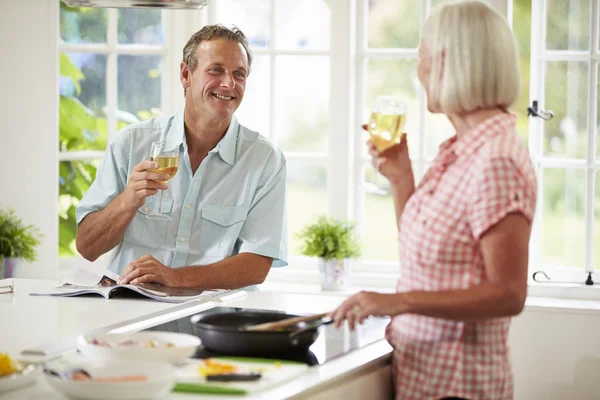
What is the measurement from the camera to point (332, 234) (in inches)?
172

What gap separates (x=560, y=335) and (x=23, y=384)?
299 centimetres

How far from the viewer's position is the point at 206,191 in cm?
318

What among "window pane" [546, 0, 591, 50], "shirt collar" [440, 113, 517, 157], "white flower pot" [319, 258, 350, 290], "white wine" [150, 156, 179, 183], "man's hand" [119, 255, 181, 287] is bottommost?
"white flower pot" [319, 258, 350, 290]

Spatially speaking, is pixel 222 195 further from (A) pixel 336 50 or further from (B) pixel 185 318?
(A) pixel 336 50

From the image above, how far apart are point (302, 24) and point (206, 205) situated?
178cm

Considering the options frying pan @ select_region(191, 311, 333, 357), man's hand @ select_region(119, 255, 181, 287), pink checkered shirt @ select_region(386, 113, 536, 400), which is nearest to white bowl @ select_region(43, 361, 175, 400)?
frying pan @ select_region(191, 311, 333, 357)

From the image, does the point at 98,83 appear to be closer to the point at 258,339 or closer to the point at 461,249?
the point at 258,339

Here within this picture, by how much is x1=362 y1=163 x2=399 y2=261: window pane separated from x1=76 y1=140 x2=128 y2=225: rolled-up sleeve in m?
1.74

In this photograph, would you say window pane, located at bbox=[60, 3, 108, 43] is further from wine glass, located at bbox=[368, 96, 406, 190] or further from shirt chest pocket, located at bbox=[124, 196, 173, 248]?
wine glass, located at bbox=[368, 96, 406, 190]

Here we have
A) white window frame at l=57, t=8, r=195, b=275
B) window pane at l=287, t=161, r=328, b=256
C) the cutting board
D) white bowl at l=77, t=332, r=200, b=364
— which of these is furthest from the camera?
window pane at l=287, t=161, r=328, b=256

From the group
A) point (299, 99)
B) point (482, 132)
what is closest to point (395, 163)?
point (482, 132)

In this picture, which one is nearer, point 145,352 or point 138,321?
point 145,352

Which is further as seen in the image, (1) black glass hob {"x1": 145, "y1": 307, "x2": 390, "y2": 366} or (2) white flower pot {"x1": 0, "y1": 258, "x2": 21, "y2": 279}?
(2) white flower pot {"x1": 0, "y1": 258, "x2": 21, "y2": 279}

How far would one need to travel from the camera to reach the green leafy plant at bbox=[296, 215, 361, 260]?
4.35m
